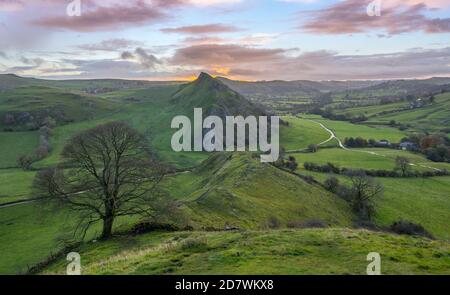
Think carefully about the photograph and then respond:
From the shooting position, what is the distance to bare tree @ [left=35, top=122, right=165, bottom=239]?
122 feet

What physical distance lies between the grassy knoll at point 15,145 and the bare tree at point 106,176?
124054 millimetres

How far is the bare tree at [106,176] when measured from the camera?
3709 cm

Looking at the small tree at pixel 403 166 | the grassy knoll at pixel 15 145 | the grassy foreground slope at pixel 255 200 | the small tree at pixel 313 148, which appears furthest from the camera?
the small tree at pixel 313 148

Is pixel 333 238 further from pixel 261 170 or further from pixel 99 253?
pixel 261 170

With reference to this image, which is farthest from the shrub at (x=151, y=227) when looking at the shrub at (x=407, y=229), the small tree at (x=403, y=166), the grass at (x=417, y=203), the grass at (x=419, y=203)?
the small tree at (x=403, y=166)

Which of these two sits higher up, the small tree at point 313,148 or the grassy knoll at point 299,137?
the grassy knoll at point 299,137

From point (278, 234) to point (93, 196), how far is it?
20.1m

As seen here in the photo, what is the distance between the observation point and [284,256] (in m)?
22.5

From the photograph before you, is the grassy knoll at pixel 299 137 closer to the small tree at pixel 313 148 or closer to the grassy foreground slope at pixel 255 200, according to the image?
the small tree at pixel 313 148

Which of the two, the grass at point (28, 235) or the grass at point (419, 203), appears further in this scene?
the grass at point (419, 203)

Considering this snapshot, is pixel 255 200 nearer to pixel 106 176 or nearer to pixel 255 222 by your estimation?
pixel 255 222

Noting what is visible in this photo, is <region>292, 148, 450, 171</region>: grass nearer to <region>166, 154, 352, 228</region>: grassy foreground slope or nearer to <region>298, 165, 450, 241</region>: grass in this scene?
<region>298, 165, 450, 241</region>: grass

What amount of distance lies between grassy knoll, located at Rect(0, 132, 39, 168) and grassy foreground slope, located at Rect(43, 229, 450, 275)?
142m
